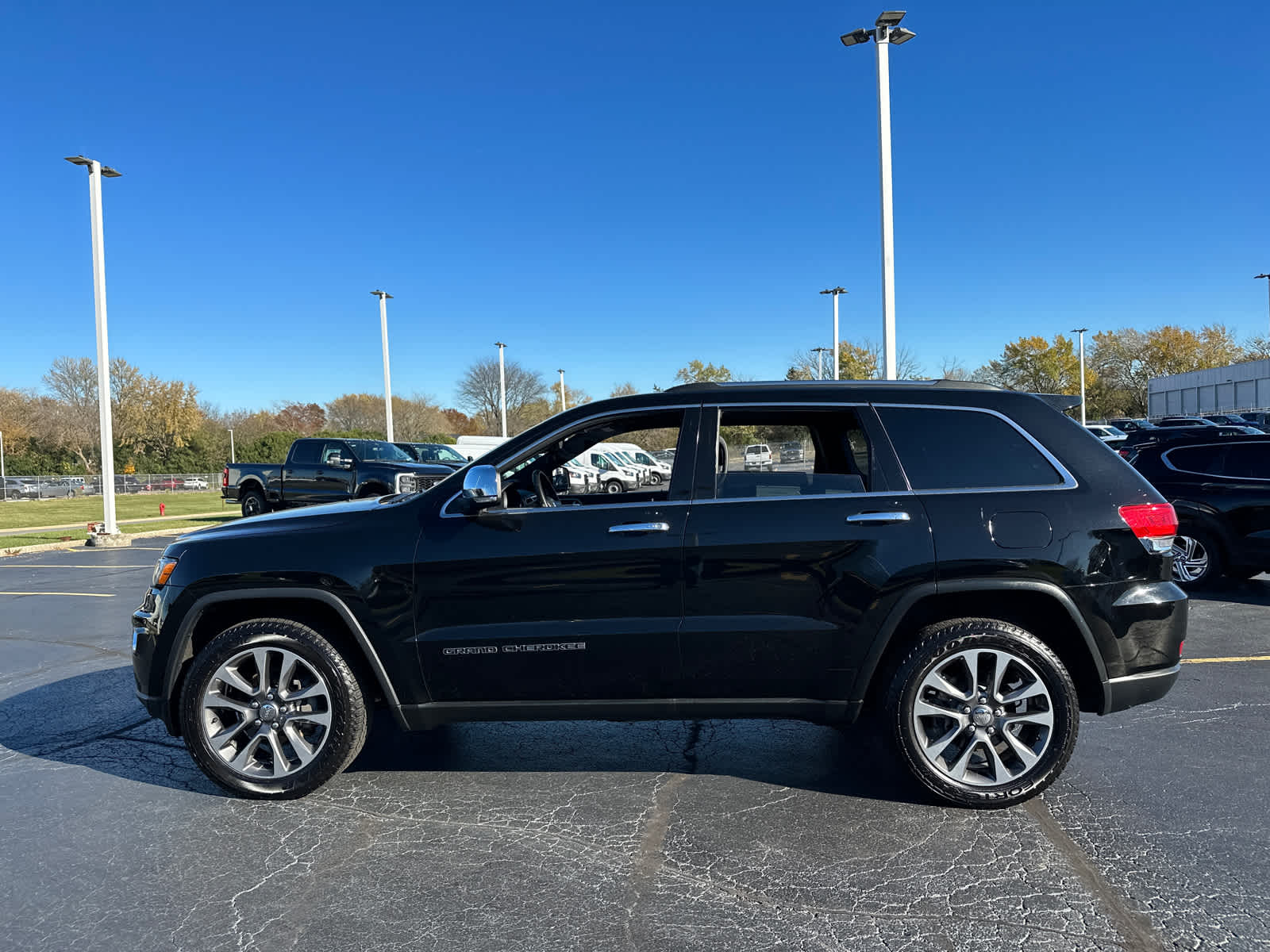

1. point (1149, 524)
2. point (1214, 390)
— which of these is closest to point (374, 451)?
point (1149, 524)

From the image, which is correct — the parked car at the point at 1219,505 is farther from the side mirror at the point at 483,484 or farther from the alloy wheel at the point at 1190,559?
the side mirror at the point at 483,484

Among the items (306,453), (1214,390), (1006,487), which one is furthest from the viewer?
(1214,390)

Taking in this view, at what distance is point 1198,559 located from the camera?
28.0 ft

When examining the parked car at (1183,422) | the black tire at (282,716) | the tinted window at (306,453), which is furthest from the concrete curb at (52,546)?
the parked car at (1183,422)

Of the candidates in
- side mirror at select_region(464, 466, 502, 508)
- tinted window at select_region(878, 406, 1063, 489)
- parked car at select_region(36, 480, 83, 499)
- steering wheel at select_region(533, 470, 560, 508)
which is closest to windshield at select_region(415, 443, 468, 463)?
steering wheel at select_region(533, 470, 560, 508)

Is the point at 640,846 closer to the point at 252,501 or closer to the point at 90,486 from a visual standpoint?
the point at 252,501

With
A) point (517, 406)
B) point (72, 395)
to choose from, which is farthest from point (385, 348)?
point (72, 395)

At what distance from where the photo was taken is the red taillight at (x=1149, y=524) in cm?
370

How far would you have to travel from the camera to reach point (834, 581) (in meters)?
3.66

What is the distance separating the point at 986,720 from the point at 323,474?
17.3 m

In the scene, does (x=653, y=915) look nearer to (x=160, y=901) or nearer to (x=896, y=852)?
(x=896, y=852)

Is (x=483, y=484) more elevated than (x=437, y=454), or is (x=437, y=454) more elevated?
(x=437, y=454)

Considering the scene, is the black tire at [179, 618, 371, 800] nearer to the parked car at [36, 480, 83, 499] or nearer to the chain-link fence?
the chain-link fence

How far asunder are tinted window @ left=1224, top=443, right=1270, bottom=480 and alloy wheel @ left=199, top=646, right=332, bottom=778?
861cm
